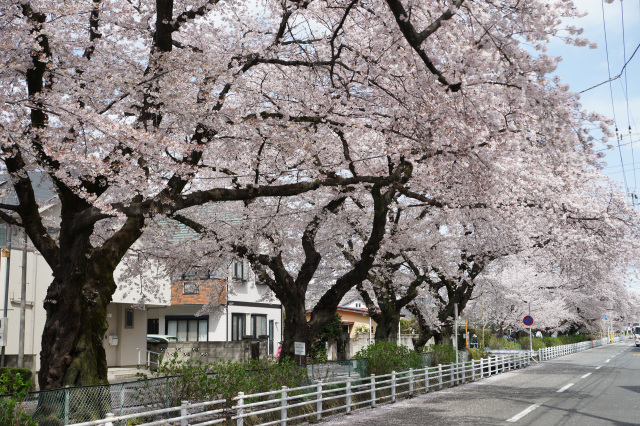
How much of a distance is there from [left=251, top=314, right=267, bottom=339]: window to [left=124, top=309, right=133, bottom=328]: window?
10985mm

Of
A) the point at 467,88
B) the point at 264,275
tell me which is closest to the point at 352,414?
the point at 264,275

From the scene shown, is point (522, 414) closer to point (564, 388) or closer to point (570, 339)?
point (564, 388)

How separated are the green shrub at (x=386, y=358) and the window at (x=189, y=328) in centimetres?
1707

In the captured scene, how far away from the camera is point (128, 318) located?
2806 cm

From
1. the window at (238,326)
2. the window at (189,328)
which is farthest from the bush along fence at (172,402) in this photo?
the window at (238,326)

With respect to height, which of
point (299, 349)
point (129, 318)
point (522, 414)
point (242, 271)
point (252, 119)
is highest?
point (252, 119)

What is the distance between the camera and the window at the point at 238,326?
117 ft

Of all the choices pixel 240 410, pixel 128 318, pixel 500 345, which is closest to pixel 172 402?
pixel 240 410

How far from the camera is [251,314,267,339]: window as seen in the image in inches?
1496

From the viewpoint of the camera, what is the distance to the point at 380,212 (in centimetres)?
1545

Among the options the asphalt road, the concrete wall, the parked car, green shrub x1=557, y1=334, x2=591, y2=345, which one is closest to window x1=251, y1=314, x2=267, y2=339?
the parked car

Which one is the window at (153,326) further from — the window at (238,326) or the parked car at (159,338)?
the window at (238,326)

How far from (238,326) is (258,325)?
2607mm

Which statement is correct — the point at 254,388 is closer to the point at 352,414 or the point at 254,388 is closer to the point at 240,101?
the point at 352,414
